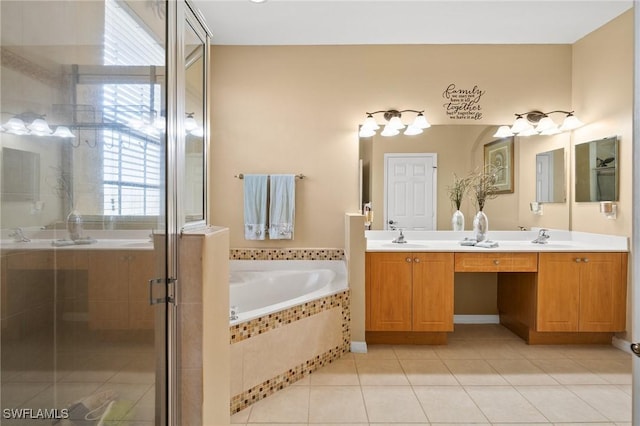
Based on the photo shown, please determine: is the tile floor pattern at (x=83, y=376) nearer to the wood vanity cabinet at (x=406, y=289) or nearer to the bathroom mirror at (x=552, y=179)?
the wood vanity cabinet at (x=406, y=289)

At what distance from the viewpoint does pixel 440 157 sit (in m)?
3.56

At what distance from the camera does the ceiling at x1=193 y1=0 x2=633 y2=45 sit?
289cm

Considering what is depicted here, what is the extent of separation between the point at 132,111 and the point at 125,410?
0.85 meters

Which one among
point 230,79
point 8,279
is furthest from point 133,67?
point 230,79

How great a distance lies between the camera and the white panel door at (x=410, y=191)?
11.6ft

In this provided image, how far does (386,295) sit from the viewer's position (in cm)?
303

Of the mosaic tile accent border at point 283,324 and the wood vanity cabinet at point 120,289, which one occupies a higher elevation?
the wood vanity cabinet at point 120,289

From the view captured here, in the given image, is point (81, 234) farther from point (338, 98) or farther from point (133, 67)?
point (338, 98)

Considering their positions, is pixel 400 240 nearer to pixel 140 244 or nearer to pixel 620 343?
pixel 620 343

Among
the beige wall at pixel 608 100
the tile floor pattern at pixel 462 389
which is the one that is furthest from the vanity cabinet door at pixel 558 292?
the beige wall at pixel 608 100

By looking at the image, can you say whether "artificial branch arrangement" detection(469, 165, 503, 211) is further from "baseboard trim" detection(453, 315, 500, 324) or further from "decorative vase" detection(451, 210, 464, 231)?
"baseboard trim" detection(453, 315, 500, 324)

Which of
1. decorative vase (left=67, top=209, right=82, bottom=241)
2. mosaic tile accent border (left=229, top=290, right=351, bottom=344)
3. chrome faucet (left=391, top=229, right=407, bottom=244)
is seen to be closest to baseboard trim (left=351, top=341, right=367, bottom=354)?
mosaic tile accent border (left=229, top=290, right=351, bottom=344)

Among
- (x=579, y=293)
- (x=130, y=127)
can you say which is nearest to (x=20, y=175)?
(x=130, y=127)

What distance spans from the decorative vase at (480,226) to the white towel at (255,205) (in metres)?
1.96
